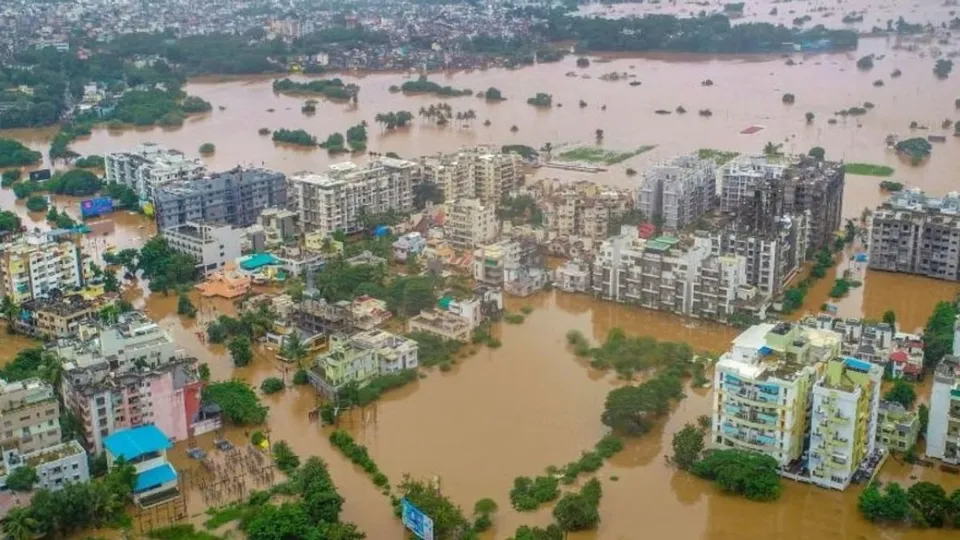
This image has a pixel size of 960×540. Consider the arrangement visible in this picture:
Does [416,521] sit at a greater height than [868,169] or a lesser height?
lesser

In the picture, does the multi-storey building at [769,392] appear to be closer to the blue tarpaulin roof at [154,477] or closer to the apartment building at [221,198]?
the blue tarpaulin roof at [154,477]

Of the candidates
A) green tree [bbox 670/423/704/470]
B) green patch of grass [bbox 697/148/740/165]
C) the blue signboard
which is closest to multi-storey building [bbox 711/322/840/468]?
green tree [bbox 670/423/704/470]

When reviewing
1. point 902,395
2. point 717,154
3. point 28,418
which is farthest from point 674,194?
point 28,418

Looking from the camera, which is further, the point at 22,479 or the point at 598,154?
the point at 598,154

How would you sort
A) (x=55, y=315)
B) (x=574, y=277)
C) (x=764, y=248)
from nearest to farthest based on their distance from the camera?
(x=55, y=315), (x=764, y=248), (x=574, y=277)

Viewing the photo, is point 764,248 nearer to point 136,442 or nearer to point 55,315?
point 136,442

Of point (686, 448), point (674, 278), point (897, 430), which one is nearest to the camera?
point (686, 448)

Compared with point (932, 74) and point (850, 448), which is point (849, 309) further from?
point (932, 74)

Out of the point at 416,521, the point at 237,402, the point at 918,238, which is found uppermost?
the point at 918,238
